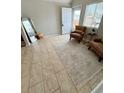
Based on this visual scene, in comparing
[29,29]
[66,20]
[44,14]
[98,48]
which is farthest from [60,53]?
[66,20]

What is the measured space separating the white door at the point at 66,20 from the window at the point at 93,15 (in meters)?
1.41

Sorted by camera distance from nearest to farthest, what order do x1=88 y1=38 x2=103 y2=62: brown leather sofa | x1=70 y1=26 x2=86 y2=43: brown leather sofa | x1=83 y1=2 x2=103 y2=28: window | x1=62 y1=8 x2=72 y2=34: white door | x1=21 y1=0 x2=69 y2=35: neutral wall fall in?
1. x1=88 y1=38 x2=103 y2=62: brown leather sofa
2. x1=83 y1=2 x2=103 y2=28: window
3. x1=70 y1=26 x2=86 y2=43: brown leather sofa
4. x1=21 y1=0 x2=69 y2=35: neutral wall
5. x1=62 y1=8 x2=72 y2=34: white door

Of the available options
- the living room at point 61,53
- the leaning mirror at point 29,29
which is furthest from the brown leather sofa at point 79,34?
the leaning mirror at point 29,29

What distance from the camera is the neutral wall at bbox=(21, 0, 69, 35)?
5.68 meters

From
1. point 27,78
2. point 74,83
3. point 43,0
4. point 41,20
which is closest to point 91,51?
point 74,83

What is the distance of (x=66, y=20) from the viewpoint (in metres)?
7.22

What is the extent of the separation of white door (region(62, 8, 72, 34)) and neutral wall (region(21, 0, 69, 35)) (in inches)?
10.9

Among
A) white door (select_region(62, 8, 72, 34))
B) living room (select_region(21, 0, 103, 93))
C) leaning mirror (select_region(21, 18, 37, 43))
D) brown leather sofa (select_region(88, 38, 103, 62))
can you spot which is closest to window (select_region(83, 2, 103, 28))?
living room (select_region(21, 0, 103, 93))

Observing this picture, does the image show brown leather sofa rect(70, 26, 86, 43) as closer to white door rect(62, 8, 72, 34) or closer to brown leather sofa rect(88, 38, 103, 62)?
brown leather sofa rect(88, 38, 103, 62)

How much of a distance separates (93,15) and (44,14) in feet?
9.34

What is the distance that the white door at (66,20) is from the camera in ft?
22.9

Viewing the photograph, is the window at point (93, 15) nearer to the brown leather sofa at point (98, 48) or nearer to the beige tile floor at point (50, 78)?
the brown leather sofa at point (98, 48)
